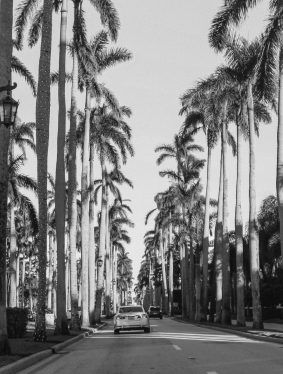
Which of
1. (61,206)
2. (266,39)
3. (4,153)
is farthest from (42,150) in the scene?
(266,39)

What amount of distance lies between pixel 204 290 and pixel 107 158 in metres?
11.5

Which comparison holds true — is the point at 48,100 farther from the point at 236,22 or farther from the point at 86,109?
the point at 86,109

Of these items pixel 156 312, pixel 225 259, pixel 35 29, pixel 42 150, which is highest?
pixel 35 29

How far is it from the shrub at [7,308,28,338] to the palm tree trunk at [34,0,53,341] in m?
2.34

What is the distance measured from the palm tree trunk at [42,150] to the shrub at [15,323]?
2.34 meters

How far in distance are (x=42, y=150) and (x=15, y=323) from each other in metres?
6.37

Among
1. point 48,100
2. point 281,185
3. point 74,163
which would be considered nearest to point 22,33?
point 74,163

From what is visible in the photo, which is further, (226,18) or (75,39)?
(75,39)

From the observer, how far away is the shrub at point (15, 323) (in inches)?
817

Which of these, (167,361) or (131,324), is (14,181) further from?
(167,361)

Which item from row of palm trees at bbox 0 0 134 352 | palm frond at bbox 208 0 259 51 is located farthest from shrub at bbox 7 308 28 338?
palm frond at bbox 208 0 259 51

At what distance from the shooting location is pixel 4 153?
13.5m

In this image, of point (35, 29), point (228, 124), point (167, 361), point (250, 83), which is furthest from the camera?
→ point (228, 124)

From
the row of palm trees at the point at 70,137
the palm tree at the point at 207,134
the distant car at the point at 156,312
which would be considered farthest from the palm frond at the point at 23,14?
the distant car at the point at 156,312
